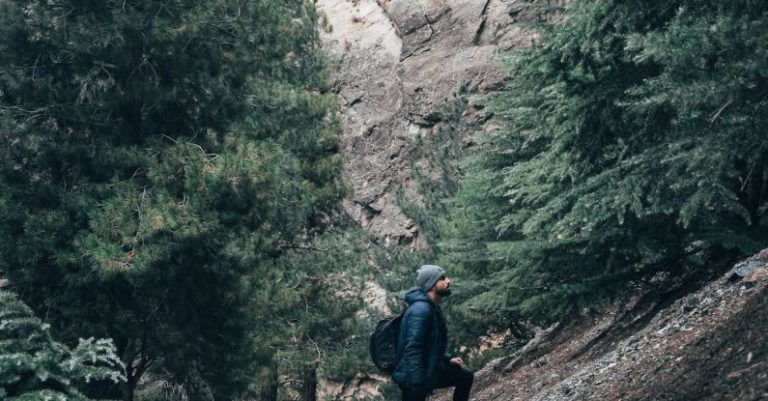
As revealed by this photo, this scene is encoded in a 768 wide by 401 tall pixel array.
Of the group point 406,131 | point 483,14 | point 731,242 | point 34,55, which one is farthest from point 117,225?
point 483,14

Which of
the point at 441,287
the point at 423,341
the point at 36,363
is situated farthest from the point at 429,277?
the point at 36,363

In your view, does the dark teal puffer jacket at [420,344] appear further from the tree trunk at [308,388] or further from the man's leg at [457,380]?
the tree trunk at [308,388]

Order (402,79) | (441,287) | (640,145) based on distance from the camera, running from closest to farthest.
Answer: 1. (441,287)
2. (640,145)
3. (402,79)

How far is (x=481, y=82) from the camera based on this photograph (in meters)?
25.9

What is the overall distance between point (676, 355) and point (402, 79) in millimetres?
22426

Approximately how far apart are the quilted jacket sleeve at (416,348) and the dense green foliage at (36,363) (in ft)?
10.7

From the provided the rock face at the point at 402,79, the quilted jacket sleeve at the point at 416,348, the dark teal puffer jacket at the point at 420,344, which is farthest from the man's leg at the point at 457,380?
the rock face at the point at 402,79

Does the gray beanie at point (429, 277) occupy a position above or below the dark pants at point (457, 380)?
above

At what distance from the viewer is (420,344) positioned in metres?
5.54

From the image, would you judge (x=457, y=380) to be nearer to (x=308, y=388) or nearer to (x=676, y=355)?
(x=676, y=355)

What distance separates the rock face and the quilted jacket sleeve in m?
19.3

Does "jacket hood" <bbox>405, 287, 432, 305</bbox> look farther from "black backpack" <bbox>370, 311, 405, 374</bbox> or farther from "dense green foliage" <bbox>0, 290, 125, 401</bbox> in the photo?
"dense green foliage" <bbox>0, 290, 125, 401</bbox>

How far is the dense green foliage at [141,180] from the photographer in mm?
10609

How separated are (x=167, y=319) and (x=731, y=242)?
749cm
